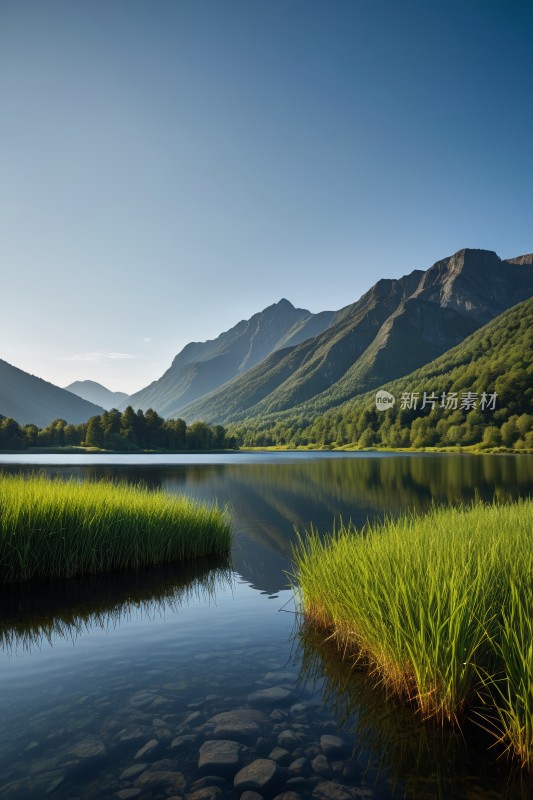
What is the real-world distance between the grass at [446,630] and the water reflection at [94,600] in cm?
569

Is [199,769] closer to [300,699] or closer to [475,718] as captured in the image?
[300,699]

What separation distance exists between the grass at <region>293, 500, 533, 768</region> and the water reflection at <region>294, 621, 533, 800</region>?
256 millimetres

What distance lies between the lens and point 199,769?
6.00 m

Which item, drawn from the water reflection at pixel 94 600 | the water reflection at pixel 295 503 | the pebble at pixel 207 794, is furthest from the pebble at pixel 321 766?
the water reflection at pixel 295 503

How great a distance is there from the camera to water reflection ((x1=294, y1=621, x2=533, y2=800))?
5.57 meters

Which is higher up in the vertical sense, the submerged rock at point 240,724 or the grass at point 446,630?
the grass at point 446,630

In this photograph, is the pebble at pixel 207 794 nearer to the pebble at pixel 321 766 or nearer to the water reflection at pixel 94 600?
the pebble at pixel 321 766

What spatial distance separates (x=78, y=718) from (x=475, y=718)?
5848 millimetres

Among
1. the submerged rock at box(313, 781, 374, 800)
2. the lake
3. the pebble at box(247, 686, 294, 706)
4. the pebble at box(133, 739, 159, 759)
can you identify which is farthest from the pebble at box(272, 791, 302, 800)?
the pebble at box(247, 686, 294, 706)

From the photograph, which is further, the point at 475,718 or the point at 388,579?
the point at 388,579

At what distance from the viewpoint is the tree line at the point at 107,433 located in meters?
161

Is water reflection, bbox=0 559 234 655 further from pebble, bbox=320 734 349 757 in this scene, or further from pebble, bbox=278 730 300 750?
pebble, bbox=320 734 349 757

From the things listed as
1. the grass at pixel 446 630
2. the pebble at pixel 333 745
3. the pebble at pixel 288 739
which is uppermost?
the grass at pixel 446 630

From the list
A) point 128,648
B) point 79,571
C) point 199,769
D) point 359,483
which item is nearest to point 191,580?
point 79,571
